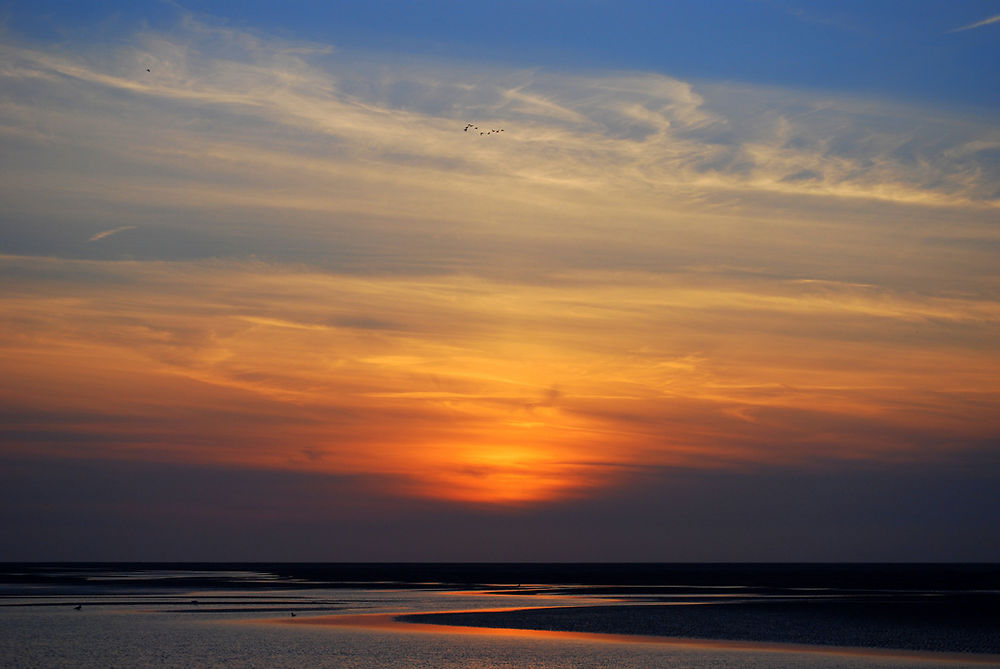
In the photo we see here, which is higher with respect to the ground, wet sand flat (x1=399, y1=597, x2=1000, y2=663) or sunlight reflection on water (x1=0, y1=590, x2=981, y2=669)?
wet sand flat (x1=399, y1=597, x2=1000, y2=663)

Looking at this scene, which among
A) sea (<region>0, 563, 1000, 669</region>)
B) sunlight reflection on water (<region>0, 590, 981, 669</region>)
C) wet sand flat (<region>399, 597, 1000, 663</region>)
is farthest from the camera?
wet sand flat (<region>399, 597, 1000, 663</region>)

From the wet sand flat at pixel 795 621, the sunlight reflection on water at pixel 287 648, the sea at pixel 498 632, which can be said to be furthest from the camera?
the wet sand flat at pixel 795 621

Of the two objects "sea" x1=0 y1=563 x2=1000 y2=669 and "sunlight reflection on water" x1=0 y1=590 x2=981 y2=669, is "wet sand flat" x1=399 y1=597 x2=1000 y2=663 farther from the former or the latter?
"sunlight reflection on water" x1=0 y1=590 x2=981 y2=669

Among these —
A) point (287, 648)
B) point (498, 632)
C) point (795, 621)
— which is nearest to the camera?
point (287, 648)

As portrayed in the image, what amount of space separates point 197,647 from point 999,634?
39655 mm

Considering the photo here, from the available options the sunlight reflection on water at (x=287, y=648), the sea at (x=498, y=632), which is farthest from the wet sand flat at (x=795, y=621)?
the sunlight reflection on water at (x=287, y=648)

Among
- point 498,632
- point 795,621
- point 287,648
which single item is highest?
point 795,621

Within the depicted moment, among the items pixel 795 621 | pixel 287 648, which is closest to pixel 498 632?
pixel 287 648

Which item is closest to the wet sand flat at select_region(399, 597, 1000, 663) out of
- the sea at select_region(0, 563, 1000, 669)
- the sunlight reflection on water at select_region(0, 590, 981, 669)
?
the sea at select_region(0, 563, 1000, 669)

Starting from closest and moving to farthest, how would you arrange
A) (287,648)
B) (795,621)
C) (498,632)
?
1. (287,648)
2. (498,632)
3. (795,621)

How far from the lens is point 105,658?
4388cm

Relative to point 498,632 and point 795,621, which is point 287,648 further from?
point 795,621

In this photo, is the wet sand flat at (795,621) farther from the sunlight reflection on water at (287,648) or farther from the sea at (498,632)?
the sunlight reflection on water at (287,648)

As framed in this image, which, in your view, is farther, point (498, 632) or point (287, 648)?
point (498, 632)
